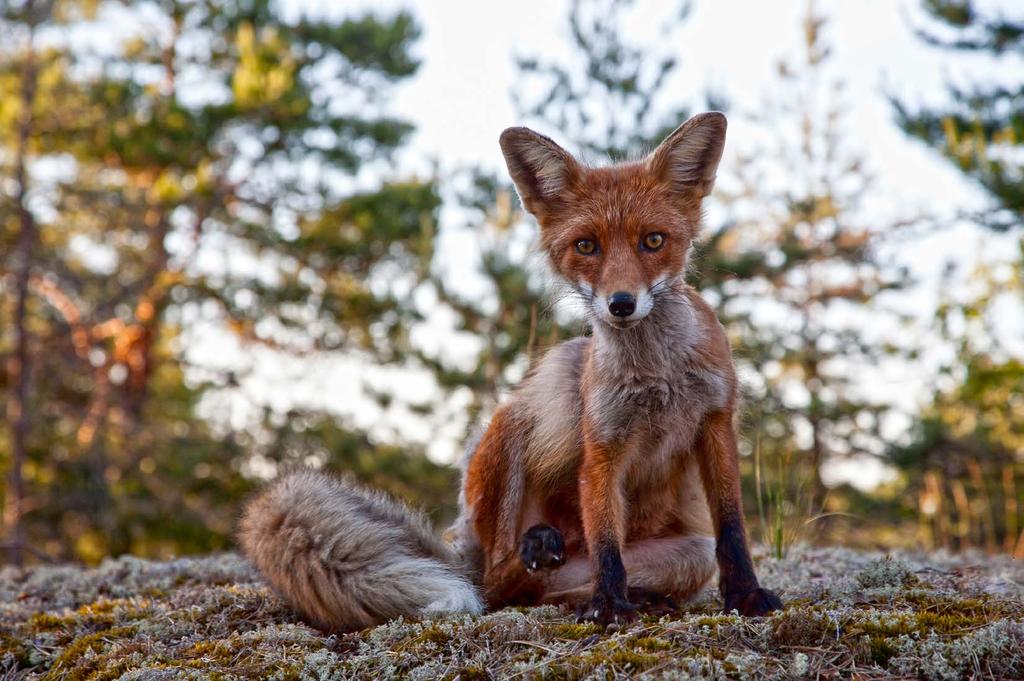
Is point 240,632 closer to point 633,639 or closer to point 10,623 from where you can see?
point 10,623

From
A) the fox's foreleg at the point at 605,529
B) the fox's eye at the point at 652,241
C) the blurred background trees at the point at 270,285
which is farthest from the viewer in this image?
the blurred background trees at the point at 270,285

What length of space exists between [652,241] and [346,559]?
1.75 m

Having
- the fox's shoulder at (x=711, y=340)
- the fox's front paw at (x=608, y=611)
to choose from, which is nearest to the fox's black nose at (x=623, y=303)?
the fox's shoulder at (x=711, y=340)

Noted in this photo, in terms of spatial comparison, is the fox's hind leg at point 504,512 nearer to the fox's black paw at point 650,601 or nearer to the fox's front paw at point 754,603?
the fox's black paw at point 650,601

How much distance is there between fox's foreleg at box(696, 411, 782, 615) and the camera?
11.3ft

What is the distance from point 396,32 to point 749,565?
595 inches

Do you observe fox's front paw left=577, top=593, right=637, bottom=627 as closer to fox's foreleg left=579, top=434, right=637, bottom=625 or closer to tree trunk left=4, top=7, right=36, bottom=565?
fox's foreleg left=579, top=434, right=637, bottom=625

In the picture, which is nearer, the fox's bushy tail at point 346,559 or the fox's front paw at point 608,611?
the fox's front paw at point 608,611

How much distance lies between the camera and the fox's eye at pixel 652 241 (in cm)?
352

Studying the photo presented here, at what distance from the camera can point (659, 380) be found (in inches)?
142

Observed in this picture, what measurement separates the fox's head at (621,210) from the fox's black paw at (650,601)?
115 cm

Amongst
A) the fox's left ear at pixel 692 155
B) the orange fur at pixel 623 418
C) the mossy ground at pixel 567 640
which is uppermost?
the fox's left ear at pixel 692 155

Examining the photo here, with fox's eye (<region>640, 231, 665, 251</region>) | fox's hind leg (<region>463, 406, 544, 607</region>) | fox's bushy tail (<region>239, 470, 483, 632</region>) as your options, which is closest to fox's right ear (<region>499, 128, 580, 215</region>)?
fox's eye (<region>640, 231, 665, 251</region>)

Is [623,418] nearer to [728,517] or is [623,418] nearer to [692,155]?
[728,517]
